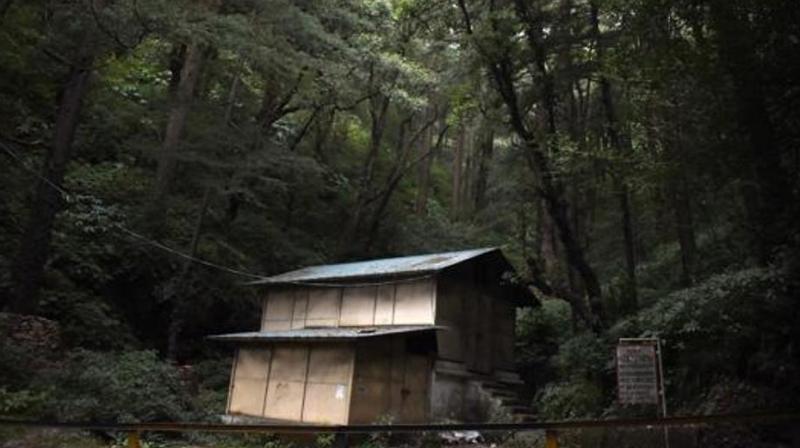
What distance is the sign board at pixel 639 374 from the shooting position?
1192 centimetres

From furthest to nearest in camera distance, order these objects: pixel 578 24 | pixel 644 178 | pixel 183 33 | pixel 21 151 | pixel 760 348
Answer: pixel 21 151
pixel 578 24
pixel 183 33
pixel 644 178
pixel 760 348

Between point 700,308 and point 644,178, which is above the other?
point 644,178

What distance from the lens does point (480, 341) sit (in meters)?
23.4

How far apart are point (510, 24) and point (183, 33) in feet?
27.4

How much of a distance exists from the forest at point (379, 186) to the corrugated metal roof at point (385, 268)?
2492 millimetres

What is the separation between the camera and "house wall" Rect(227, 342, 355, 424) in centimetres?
1853

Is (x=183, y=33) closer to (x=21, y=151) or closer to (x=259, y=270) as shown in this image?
(x=21, y=151)

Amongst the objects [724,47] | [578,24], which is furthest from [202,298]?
[724,47]

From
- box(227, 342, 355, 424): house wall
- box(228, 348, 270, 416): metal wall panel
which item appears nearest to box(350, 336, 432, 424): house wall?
box(227, 342, 355, 424): house wall

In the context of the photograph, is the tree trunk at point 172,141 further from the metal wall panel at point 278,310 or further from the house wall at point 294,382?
the house wall at point 294,382

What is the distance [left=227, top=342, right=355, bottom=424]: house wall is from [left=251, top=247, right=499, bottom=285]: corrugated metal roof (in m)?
3.58

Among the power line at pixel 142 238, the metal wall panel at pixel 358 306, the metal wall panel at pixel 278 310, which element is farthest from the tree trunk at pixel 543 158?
the power line at pixel 142 238

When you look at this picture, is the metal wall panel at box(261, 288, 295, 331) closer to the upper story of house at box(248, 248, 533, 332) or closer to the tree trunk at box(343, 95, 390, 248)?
the upper story of house at box(248, 248, 533, 332)

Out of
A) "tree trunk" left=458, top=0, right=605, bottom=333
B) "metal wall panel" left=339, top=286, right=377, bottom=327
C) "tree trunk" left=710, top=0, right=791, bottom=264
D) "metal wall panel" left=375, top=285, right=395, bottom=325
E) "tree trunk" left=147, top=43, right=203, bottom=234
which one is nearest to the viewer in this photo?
"tree trunk" left=710, top=0, right=791, bottom=264
